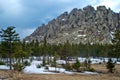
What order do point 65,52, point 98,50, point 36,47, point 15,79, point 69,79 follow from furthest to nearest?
point 98,50
point 36,47
point 65,52
point 69,79
point 15,79

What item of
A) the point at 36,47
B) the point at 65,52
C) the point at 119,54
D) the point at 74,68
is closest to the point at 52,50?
the point at 36,47

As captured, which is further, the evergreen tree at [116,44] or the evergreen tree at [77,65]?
the evergreen tree at [77,65]

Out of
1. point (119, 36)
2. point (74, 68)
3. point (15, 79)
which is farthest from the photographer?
point (74, 68)

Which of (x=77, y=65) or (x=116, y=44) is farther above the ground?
(x=116, y=44)

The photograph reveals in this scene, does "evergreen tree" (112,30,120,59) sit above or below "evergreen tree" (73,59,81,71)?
above

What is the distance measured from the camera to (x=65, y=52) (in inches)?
4636

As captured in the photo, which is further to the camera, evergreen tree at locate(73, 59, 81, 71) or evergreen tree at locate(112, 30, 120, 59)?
evergreen tree at locate(73, 59, 81, 71)

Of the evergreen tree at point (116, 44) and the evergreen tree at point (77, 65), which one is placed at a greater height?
the evergreen tree at point (116, 44)

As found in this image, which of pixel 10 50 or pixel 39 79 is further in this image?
pixel 10 50

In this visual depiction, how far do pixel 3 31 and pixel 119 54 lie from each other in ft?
95.5

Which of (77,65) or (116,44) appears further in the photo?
(77,65)

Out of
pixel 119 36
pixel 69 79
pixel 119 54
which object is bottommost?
pixel 69 79

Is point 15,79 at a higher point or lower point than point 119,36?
lower

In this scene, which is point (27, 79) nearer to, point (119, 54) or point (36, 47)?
point (119, 54)
